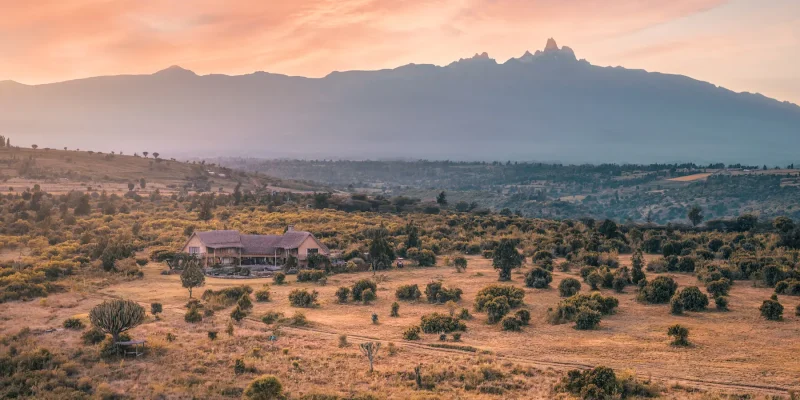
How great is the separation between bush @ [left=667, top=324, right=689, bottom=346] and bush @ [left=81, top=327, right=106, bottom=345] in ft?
83.6

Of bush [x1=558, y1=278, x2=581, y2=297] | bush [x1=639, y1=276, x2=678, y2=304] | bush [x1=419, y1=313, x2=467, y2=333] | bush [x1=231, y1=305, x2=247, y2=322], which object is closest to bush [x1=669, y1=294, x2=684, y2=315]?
bush [x1=639, y1=276, x2=678, y2=304]

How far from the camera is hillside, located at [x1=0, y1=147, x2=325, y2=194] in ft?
327

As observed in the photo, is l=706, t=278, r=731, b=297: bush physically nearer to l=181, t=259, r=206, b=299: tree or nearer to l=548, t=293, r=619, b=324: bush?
l=548, t=293, r=619, b=324: bush

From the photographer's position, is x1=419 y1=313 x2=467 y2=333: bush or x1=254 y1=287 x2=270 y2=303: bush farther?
x1=254 y1=287 x2=270 y2=303: bush

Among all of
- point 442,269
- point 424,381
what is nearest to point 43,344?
point 424,381

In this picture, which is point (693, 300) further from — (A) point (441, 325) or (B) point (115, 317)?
(B) point (115, 317)

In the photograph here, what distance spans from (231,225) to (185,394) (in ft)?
154

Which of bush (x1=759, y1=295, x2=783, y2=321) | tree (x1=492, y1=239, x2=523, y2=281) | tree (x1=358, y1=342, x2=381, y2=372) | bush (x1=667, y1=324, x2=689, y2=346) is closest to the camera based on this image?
tree (x1=358, y1=342, x2=381, y2=372)

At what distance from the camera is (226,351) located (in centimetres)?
2552

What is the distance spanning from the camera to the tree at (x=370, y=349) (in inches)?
916

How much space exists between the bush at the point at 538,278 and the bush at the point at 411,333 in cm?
1335

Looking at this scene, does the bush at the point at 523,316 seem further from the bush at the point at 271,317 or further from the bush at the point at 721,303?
the bush at the point at 271,317

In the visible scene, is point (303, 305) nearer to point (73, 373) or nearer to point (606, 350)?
point (73, 373)

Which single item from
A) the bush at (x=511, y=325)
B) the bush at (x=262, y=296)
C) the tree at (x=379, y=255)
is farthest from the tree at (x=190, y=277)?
the bush at (x=511, y=325)
